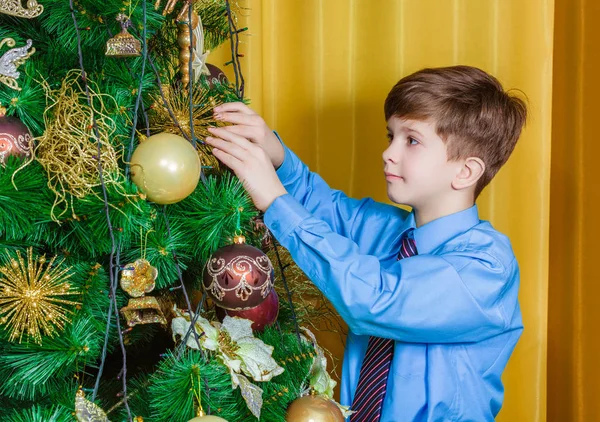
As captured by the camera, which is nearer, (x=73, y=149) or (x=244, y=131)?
(x=73, y=149)

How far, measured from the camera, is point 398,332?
0.94 m

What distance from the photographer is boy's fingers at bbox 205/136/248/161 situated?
2.76 ft

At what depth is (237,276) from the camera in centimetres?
72

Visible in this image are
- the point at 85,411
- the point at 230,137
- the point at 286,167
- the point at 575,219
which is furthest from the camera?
the point at 575,219

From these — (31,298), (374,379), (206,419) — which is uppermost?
(31,298)

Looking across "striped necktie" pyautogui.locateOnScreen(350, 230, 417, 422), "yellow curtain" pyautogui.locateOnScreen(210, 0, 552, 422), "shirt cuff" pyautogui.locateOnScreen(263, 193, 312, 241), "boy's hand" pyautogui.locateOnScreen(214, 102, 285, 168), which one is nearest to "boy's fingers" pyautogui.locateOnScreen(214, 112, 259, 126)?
"boy's hand" pyautogui.locateOnScreen(214, 102, 285, 168)

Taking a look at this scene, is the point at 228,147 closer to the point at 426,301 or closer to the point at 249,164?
the point at 249,164

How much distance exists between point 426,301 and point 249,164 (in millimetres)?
298

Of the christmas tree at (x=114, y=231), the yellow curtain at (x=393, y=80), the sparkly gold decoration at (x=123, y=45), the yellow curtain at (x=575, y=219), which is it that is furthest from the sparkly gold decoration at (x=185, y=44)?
the yellow curtain at (x=575, y=219)

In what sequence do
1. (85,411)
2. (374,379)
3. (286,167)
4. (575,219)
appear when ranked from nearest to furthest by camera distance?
(85,411), (374,379), (286,167), (575,219)

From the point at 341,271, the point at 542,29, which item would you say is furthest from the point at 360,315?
the point at 542,29

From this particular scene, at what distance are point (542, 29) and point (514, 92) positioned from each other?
129 millimetres

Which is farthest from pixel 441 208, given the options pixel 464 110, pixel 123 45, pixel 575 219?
pixel 123 45

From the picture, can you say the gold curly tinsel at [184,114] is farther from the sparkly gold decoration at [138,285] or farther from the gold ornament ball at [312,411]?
the gold ornament ball at [312,411]
